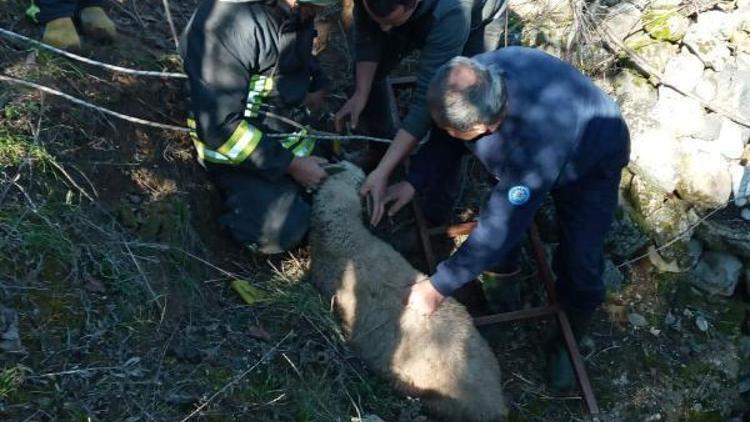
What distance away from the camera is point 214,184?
382 centimetres

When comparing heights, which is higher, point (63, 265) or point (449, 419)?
point (63, 265)

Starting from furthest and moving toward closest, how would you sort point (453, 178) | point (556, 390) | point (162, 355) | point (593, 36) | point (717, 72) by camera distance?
point (593, 36) < point (717, 72) < point (453, 178) < point (556, 390) < point (162, 355)

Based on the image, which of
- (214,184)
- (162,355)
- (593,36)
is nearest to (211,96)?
(214,184)

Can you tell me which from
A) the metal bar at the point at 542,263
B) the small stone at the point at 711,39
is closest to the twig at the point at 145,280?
the metal bar at the point at 542,263

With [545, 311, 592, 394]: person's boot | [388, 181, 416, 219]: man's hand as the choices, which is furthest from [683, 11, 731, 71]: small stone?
[388, 181, 416, 219]: man's hand

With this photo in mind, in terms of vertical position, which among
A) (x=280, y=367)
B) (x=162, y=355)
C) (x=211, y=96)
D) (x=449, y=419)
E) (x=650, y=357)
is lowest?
(x=650, y=357)

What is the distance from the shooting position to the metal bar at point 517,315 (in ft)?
11.8

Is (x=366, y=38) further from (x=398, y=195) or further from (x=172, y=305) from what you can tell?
(x=172, y=305)

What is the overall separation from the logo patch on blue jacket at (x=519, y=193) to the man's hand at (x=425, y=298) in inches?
22.7

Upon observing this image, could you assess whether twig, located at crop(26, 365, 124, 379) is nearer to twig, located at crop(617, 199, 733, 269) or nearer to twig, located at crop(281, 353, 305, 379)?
twig, located at crop(281, 353, 305, 379)

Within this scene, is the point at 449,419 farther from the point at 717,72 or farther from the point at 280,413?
the point at 717,72

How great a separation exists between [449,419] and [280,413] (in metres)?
0.78

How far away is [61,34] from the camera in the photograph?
3.58 metres

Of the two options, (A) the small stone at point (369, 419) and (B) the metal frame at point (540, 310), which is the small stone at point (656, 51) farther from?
(A) the small stone at point (369, 419)
